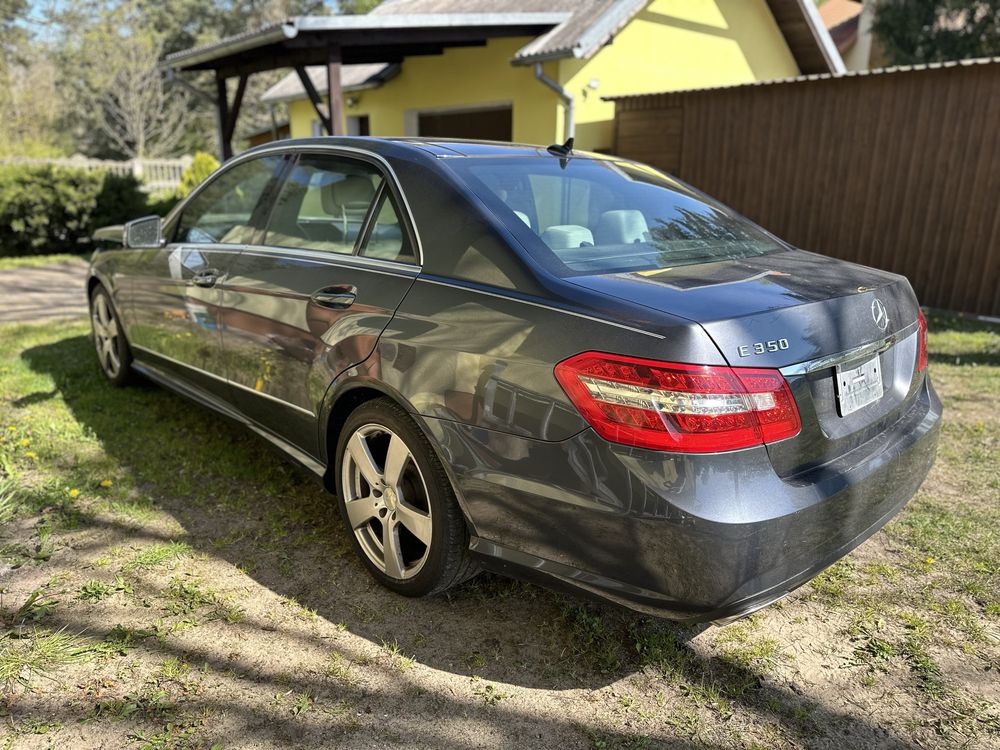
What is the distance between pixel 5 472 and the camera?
3.71 metres

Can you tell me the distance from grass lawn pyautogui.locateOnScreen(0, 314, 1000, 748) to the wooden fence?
19.1 feet

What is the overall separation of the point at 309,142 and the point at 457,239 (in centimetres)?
132

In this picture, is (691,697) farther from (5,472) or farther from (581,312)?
(5,472)

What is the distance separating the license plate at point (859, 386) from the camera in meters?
2.19

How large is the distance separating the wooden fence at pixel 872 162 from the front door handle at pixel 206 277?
794 cm

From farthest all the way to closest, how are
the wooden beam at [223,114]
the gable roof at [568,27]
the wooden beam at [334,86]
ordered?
the wooden beam at [223,114]
the gable roof at [568,27]
the wooden beam at [334,86]

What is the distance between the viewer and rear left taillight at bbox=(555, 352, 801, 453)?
6.25 feet

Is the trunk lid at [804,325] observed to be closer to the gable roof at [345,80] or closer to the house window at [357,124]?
the gable roof at [345,80]

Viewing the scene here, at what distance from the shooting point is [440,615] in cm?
266

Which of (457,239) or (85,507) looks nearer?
(457,239)

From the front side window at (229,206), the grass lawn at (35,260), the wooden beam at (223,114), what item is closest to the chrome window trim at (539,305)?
the front side window at (229,206)

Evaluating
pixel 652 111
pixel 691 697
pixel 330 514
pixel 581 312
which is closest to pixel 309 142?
pixel 330 514

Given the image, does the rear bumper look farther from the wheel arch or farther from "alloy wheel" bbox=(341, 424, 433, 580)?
"alloy wheel" bbox=(341, 424, 433, 580)

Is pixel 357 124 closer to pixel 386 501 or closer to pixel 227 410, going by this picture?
pixel 227 410
